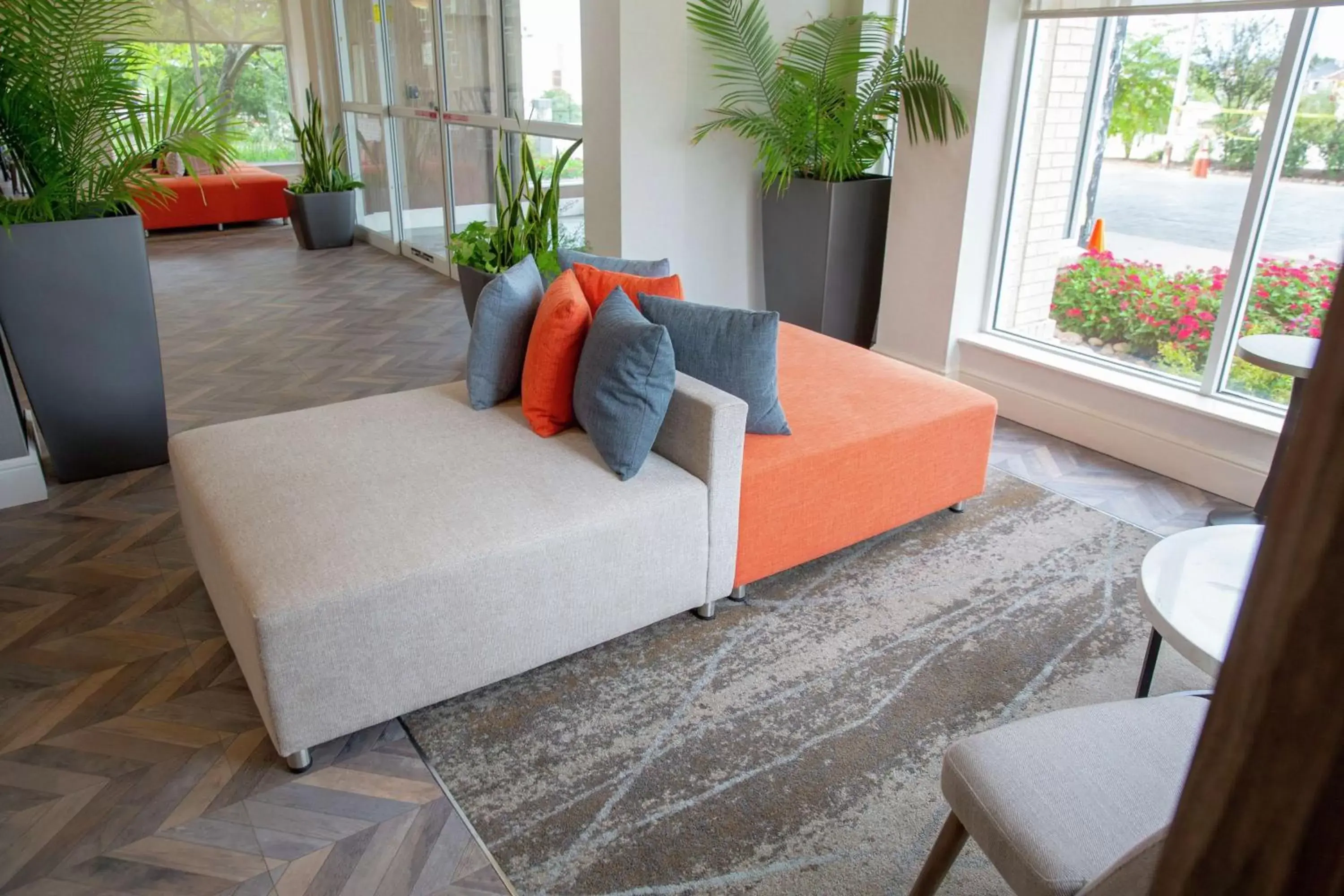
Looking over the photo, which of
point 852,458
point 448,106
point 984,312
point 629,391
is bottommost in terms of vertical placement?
point 852,458

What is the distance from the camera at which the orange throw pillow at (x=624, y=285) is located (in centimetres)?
286

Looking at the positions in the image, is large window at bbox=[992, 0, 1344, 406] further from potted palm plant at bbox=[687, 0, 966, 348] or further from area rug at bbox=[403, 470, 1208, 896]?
area rug at bbox=[403, 470, 1208, 896]

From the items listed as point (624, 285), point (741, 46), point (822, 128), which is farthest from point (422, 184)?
point (624, 285)

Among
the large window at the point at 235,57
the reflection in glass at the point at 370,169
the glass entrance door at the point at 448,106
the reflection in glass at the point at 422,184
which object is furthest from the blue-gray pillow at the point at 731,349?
the large window at the point at 235,57

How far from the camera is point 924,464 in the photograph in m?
3.00

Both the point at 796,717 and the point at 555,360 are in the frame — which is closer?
the point at 796,717

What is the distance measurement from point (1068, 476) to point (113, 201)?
372cm

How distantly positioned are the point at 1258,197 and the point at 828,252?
188 cm

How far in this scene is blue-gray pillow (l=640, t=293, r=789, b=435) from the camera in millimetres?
2584

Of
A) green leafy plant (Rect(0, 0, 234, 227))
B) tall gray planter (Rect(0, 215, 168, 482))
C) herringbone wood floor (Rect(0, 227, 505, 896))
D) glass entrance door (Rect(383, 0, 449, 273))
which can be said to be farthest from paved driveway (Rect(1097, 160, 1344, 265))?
glass entrance door (Rect(383, 0, 449, 273))

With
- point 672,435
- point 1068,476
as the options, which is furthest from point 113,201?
point 1068,476

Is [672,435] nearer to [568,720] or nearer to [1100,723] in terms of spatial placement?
[568,720]

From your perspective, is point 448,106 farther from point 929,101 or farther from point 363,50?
point 929,101

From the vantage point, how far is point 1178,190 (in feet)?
11.9
